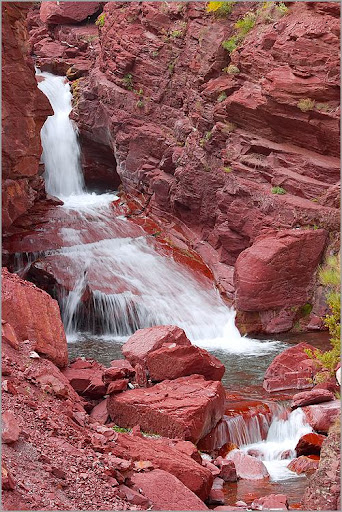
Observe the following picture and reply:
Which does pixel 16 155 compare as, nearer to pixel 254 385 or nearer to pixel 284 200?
pixel 284 200

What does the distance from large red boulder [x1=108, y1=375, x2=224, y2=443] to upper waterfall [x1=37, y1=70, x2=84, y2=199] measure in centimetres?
1642

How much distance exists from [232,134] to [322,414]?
38.1 feet

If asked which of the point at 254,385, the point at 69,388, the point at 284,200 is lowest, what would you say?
the point at 254,385

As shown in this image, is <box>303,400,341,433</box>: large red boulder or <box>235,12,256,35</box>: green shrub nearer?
<box>303,400,341,433</box>: large red boulder

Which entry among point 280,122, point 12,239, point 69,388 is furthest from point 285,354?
point 12,239

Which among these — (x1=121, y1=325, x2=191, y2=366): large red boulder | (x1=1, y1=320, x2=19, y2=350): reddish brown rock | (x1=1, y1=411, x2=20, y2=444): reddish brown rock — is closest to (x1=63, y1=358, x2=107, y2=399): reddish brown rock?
(x1=121, y1=325, x2=191, y2=366): large red boulder

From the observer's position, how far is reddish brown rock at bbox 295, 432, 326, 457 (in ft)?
34.8

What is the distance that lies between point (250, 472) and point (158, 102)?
17385mm

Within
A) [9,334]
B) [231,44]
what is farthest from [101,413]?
[231,44]

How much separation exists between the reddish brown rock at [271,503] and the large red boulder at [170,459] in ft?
2.08

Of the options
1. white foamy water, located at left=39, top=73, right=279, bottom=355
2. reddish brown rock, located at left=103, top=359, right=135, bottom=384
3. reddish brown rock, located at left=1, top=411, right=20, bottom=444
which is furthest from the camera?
white foamy water, located at left=39, top=73, right=279, bottom=355

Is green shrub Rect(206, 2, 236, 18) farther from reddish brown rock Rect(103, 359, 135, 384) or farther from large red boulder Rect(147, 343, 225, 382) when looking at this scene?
reddish brown rock Rect(103, 359, 135, 384)

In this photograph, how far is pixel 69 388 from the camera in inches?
399

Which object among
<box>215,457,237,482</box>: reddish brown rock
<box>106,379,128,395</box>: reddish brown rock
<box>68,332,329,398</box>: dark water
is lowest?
<box>68,332,329,398</box>: dark water
